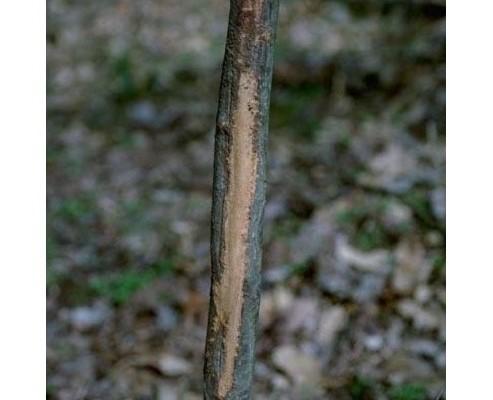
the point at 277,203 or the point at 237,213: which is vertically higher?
the point at 277,203

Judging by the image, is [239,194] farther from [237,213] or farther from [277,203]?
[277,203]

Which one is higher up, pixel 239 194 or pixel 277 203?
pixel 277 203

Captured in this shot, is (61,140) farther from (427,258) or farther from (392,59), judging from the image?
(427,258)

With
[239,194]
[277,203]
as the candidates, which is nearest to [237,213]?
[239,194]

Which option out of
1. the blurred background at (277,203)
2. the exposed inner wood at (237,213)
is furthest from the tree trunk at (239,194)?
the blurred background at (277,203)

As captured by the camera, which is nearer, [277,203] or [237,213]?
[237,213]

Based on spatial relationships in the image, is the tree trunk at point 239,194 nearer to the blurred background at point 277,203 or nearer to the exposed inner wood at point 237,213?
the exposed inner wood at point 237,213

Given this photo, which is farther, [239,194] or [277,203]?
[277,203]
